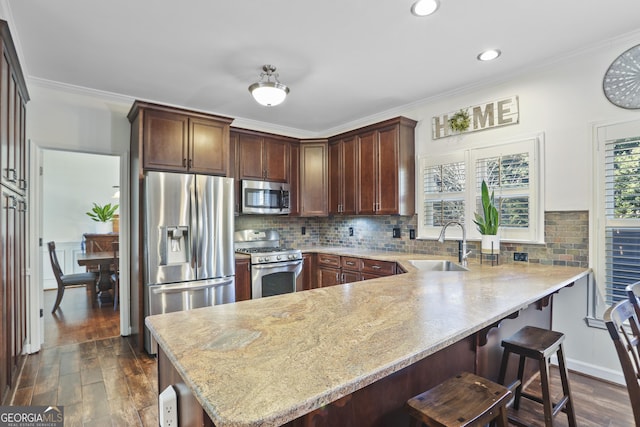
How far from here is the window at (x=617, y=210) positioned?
7.82ft

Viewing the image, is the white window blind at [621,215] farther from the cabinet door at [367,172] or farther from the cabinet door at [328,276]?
the cabinet door at [328,276]

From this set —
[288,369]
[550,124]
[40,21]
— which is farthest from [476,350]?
[40,21]

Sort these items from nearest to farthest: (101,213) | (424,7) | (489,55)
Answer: (424,7) < (489,55) < (101,213)

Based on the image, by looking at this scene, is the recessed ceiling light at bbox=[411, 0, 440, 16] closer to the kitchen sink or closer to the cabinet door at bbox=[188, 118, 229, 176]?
the kitchen sink

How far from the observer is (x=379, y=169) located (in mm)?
3859

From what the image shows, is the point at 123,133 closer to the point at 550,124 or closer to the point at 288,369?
the point at 288,369

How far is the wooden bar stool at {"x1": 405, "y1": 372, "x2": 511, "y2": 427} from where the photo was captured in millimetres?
1117

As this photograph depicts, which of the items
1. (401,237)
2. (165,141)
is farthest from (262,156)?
(401,237)

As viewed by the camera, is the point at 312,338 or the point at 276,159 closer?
the point at 312,338

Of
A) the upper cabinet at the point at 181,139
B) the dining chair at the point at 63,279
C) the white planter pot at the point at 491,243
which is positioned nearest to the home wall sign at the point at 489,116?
the white planter pot at the point at 491,243

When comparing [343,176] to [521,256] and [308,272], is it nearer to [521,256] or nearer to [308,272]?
[308,272]

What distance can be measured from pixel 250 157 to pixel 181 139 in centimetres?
Result: 101

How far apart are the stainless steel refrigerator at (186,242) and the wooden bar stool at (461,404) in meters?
2.51

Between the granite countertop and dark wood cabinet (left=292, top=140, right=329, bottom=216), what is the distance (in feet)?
8.72
